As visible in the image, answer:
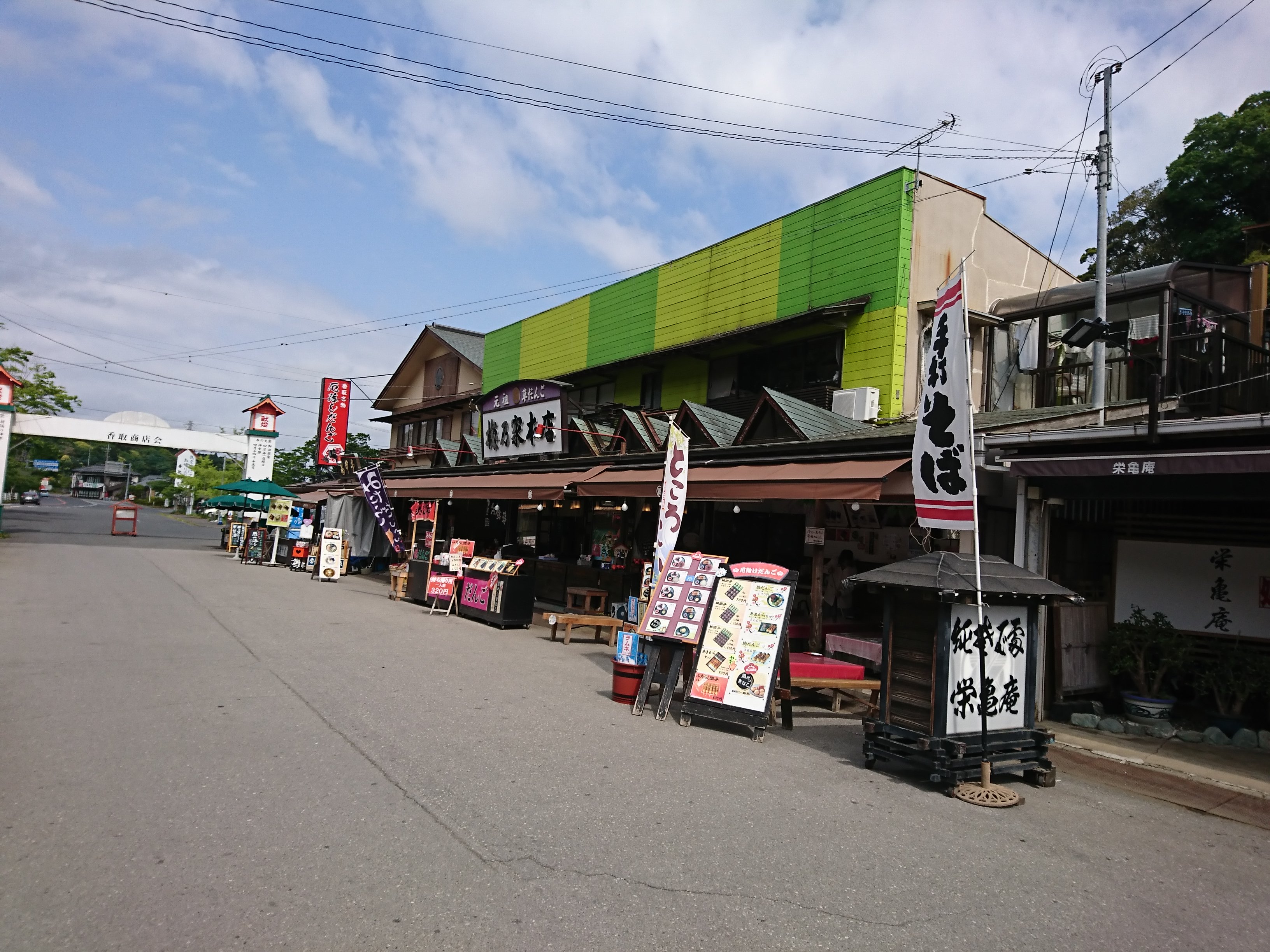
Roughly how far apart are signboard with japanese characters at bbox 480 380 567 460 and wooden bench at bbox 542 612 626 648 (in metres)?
5.65

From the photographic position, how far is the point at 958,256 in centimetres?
1520

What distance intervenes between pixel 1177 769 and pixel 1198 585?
2.74 meters

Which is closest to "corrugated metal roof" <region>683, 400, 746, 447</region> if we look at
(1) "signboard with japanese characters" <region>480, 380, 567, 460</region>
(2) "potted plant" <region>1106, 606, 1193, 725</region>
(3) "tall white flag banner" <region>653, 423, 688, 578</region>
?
(3) "tall white flag banner" <region>653, 423, 688, 578</region>

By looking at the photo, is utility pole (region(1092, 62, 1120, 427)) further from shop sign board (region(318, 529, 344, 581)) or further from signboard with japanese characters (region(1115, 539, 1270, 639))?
shop sign board (region(318, 529, 344, 581))

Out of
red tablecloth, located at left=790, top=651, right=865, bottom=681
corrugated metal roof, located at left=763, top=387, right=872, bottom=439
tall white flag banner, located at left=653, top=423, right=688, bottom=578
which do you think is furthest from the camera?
corrugated metal roof, located at left=763, top=387, right=872, bottom=439

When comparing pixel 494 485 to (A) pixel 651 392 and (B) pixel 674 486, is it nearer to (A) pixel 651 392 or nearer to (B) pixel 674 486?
(A) pixel 651 392

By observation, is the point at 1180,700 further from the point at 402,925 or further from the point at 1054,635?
the point at 402,925

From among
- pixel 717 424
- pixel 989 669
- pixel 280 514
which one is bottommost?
pixel 989 669

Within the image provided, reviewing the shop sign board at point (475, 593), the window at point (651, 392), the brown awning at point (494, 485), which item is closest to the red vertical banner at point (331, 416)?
the brown awning at point (494, 485)

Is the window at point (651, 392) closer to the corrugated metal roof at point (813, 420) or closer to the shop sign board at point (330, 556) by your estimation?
the corrugated metal roof at point (813, 420)

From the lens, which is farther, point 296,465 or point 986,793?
point 296,465

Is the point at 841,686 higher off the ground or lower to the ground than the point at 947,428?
lower

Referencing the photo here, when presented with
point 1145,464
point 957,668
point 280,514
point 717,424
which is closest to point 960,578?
point 957,668

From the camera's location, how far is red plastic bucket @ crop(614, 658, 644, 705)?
9.47 m
